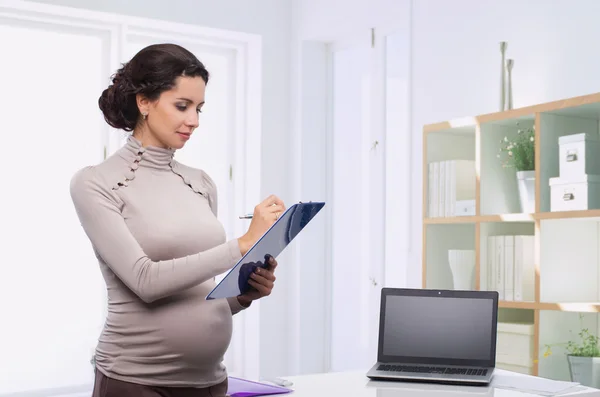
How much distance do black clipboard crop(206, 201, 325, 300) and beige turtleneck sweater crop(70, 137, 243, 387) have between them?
1.3 inches

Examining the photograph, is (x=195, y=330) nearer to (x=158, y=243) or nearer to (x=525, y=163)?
(x=158, y=243)

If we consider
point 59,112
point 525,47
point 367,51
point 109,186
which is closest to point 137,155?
point 109,186

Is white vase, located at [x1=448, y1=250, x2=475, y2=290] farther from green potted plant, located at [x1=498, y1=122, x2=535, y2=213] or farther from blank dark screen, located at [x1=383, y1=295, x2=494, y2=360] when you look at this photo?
blank dark screen, located at [x1=383, y1=295, x2=494, y2=360]

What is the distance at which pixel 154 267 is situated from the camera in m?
1.51

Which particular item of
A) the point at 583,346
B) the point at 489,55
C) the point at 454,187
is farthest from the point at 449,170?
the point at 583,346

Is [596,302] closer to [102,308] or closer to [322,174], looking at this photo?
[322,174]

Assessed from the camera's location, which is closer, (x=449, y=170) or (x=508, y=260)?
(x=508, y=260)

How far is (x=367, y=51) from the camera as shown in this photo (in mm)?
5086

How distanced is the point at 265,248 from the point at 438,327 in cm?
71

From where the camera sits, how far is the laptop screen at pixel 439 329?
6.70ft

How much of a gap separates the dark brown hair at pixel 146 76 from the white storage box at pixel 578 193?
5.83 ft

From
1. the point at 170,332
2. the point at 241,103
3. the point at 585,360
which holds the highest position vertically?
the point at 241,103

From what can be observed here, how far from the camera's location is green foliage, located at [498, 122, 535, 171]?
329 cm

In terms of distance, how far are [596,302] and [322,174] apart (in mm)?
2571
